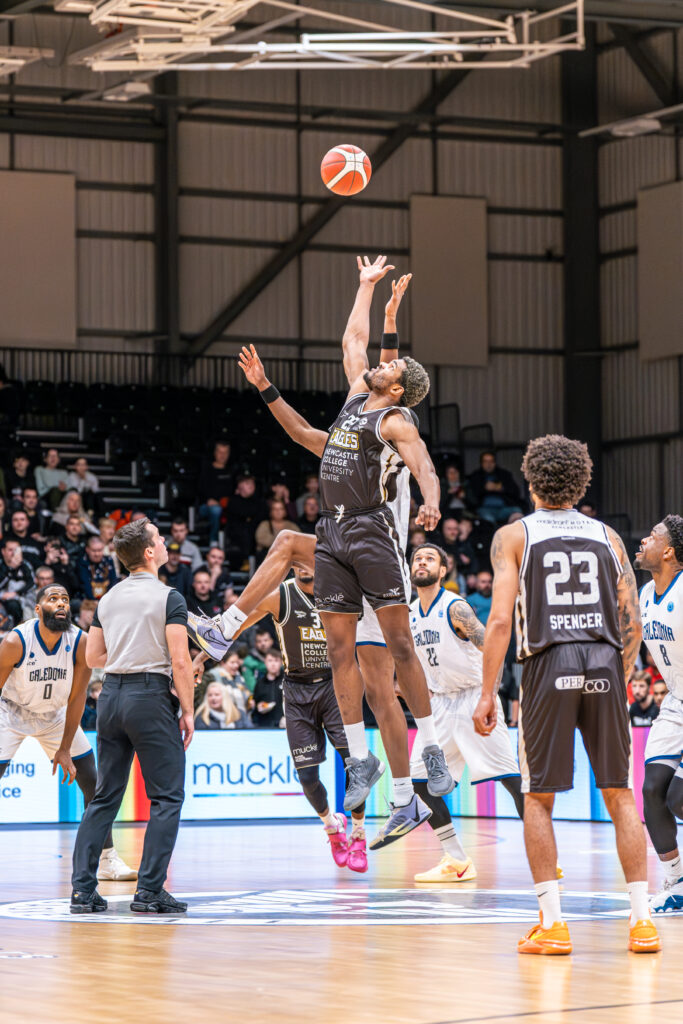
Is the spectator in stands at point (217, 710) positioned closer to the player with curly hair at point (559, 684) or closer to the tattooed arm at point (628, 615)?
the tattooed arm at point (628, 615)

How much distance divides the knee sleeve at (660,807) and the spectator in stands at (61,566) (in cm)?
1194

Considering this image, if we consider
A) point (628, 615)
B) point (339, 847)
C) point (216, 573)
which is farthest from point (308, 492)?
point (628, 615)

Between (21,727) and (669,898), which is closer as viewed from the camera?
(669,898)

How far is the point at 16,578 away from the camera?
65.4 ft

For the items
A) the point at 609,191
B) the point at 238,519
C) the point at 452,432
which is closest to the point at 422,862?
the point at 238,519

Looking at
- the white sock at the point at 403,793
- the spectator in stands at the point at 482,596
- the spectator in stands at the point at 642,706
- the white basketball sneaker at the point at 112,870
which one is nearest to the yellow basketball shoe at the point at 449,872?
the white sock at the point at 403,793

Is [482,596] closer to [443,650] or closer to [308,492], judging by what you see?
[308,492]

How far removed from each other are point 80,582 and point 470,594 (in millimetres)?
5393

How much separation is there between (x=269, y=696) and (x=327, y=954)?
11440mm

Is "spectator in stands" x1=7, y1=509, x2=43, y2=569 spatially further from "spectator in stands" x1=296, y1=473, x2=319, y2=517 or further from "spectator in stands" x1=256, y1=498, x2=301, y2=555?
"spectator in stands" x1=296, y1=473, x2=319, y2=517

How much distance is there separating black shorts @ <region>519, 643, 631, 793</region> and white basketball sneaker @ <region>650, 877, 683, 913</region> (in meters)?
2.18

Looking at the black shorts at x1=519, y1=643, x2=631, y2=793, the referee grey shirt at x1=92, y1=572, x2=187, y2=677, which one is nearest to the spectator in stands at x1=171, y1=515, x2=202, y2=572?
the referee grey shirt at x1=92, y1=572, x2=187, y2=677

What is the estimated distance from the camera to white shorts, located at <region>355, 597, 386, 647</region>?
1043 centimetres

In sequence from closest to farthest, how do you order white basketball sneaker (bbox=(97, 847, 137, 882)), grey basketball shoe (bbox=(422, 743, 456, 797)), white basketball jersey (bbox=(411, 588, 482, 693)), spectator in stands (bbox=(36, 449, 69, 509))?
grey basketball shoe (bbox=(422, 743, 456, 797)), white basketball sneaker (bbox=(97, 847, 137, 882)), white basketball jersey (bbox=(411, 588, 482, 693)), spectator in stands (bbox=(36, 449, 69, 509))
